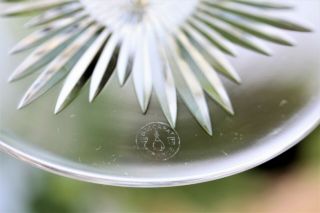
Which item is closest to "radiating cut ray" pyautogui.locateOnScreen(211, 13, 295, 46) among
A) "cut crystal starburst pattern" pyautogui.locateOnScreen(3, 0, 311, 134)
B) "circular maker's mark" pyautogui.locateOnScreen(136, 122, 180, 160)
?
"cut crystal starburst pattern" pyautogui.locateOnScreen(3, 0, 311, 134)

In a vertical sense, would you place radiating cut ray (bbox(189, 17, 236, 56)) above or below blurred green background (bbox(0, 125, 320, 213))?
above

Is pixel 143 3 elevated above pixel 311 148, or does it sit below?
above

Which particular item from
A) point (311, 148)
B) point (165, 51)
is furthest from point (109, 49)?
point (311, 148)

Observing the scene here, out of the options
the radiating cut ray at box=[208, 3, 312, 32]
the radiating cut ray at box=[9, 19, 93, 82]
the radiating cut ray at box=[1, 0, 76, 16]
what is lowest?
the radiating cut ray at box=[208, 3, 312, 32]

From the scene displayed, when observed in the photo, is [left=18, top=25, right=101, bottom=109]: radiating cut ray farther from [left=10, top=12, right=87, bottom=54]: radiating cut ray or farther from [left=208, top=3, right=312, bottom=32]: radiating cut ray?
[left=208, top=3, right=312, bottom=32]: radiating cut ray

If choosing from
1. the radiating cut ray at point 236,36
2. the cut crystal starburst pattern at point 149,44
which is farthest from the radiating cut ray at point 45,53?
the radiating cut ray at point 236,36

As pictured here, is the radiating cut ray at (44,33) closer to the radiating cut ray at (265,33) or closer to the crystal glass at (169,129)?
the crystal glass at (169,129)

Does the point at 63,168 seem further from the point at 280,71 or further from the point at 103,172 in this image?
the point at 280,71
